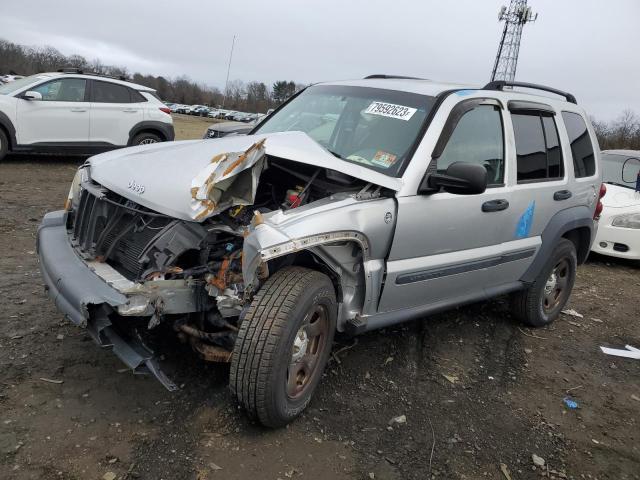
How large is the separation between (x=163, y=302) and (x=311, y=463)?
3.67 feet

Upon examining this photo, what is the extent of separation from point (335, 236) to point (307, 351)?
2.31ft

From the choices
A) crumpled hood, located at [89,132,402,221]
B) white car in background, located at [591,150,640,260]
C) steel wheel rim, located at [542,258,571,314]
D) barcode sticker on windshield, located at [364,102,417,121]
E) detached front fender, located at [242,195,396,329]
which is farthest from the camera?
white car in background, located at [591,150,640,260]

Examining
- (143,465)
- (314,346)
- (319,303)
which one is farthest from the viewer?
(314,346)

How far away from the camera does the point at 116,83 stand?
1029 centimetres

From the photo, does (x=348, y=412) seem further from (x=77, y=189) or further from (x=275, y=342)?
(x=77, y=189)

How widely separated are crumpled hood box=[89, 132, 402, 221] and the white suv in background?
673 centimetres

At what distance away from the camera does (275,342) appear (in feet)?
8.72

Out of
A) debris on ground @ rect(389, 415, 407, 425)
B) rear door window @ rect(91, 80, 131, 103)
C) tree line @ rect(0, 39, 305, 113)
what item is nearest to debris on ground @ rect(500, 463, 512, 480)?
debris on ground @ rect(389, 415, 407, 425)

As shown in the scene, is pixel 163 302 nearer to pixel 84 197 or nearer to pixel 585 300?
pixel 84 197

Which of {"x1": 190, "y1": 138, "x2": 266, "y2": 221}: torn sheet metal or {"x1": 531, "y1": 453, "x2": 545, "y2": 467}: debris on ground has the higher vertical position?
{"x1": 190, "y1": 138, "x2": 266, "y2": 221}: torn sheet metal

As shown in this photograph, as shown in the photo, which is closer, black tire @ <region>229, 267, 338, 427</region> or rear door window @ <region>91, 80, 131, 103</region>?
black tire @ <region>229, 267, 338, 427</region>

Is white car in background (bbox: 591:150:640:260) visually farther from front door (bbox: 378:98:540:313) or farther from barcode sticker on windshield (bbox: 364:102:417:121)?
barcode sticker on windshield (bbox: 364:102:417:121)

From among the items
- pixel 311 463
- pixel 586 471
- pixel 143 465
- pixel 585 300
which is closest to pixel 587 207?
pixel 585 300

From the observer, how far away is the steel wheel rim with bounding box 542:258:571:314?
16.2 ft
